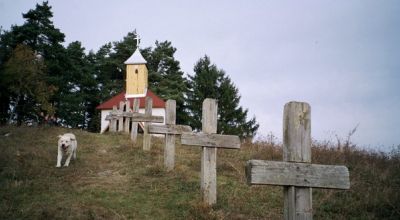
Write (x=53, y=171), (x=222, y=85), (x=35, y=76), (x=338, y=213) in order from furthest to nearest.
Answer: (x=222, y=85) → (x=35, y=76) → (x=53, y=171) → (x=338, y=213)

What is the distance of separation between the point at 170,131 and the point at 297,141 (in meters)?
6.29

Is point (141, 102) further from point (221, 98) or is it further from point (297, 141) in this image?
point (297, 141)

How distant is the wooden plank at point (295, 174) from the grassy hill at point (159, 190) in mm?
2457

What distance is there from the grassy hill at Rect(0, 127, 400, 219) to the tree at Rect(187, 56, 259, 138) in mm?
28638

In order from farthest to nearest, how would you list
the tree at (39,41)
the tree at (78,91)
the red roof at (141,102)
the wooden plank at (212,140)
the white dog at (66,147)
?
the tree at (78,91) → the red roof at (141,102) → the tree at (39,41) → the white dog at (66,147) → the wooden plank at (212,140)

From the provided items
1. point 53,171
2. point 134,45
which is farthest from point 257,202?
point 134,45

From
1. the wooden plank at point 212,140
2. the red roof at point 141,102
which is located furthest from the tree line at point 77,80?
the wooden plank at point 212,140

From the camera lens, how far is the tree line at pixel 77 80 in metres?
31.8

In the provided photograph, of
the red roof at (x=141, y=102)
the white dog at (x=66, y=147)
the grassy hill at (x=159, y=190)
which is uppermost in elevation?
the red roof at (x=141, y=102)

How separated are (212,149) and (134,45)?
52.0 meters

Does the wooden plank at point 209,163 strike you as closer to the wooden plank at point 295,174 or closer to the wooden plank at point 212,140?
the wooden plank at point 212,140

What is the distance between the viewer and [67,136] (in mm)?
10305

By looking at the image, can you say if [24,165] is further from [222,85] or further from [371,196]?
[222,85]

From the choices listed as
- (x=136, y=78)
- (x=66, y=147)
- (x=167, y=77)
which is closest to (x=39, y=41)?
(x=136, y=78)
